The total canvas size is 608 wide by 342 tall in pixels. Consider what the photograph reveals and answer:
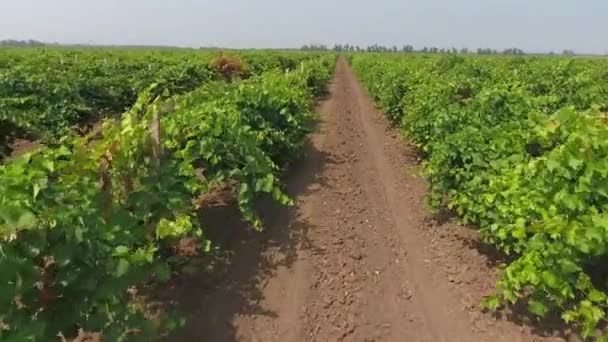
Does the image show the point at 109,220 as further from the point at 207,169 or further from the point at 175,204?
the point at 207,169

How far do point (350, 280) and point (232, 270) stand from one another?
1.18 meters

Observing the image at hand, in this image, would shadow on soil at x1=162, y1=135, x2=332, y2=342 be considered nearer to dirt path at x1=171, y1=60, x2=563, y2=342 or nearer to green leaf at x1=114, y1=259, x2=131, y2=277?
dirt path at x1=171, y1=60, x2=563, y2=342

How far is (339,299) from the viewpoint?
15.7 ft

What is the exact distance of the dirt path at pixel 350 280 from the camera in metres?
4.31

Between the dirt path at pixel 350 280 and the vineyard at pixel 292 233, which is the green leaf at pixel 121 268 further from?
the dirt path at pixel 350 280

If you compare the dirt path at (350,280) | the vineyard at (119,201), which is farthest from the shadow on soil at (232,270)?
the vineyard at (119,201)

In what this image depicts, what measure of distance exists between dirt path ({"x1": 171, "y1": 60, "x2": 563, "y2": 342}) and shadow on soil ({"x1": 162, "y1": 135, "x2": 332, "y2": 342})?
1 centimetres

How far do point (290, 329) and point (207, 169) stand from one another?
7.29 ft

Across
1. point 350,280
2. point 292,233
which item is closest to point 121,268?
point 350,280

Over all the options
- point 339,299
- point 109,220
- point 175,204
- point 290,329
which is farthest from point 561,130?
point 109,220

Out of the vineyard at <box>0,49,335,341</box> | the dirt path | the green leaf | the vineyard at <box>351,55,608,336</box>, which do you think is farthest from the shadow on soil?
the vineyard at <box>351,55,608,336</box>

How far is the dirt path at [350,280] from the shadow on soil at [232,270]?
0.04 feet

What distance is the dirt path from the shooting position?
431cm

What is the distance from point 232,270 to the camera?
5117mm
